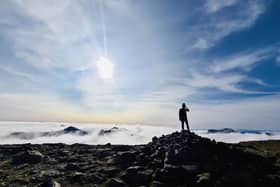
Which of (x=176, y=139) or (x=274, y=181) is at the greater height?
(x=176, y=139)

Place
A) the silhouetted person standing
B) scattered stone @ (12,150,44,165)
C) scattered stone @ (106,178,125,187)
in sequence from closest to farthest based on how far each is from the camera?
scattered stone @ (106,178,125,187), the silhouetted person standing, scattered stone @ (12,150,44,165)

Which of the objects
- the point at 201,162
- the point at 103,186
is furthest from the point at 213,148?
the point at 103,186

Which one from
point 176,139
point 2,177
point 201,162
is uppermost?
point 176,139

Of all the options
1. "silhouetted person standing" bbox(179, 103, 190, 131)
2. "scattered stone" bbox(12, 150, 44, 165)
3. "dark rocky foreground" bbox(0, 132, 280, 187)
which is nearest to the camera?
"dark rocky foreground" bbox(0, 132, 280, 187)

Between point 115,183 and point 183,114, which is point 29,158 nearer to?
point 115,183

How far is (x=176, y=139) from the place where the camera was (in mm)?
43812

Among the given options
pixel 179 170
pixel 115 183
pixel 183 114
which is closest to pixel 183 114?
pixel 183 114

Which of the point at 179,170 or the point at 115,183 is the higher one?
the point at 179,170

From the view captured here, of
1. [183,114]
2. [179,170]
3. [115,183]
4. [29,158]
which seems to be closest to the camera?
[179,170]

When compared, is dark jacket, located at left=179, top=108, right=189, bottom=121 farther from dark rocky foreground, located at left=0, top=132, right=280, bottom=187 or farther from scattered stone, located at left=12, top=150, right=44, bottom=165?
scattered stone, located at left=12, top=150, right=44, bottom=165

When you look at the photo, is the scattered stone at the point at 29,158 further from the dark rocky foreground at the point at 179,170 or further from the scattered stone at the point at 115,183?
the scattered stone at the point at 115,183

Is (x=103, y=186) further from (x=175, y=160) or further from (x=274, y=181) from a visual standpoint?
(x=274, y=181)

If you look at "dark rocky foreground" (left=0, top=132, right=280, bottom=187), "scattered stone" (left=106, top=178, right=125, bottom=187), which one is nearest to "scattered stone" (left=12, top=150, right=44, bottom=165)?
"dark rocky foreground" (left=0, top=132, right=280, bottom=187)

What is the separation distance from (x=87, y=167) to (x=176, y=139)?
18952 millimetres
